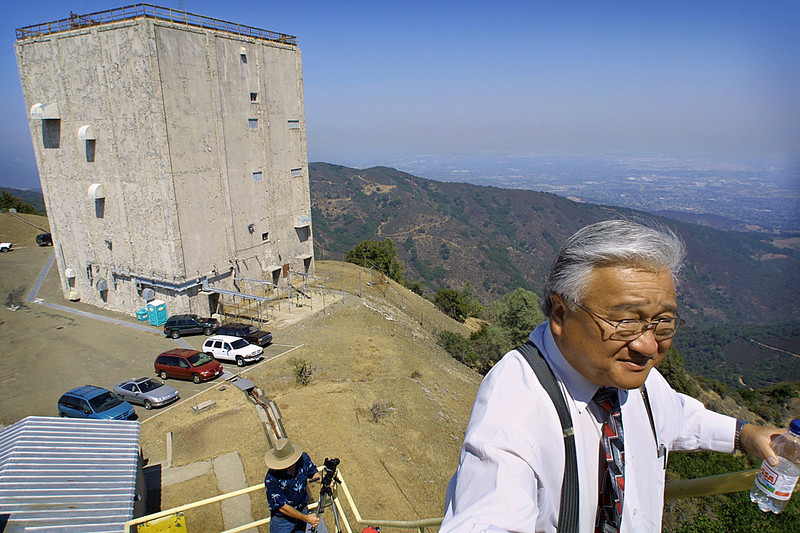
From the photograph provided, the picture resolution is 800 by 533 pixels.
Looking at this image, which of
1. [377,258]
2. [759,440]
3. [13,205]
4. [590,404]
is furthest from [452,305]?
[13,205]

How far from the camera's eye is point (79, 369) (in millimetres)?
19953

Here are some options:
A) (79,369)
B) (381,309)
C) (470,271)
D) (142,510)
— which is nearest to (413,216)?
(470,271)

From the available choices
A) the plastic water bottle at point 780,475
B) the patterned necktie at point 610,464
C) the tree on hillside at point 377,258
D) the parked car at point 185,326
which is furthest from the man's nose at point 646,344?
the tree on hillside at point 377,258

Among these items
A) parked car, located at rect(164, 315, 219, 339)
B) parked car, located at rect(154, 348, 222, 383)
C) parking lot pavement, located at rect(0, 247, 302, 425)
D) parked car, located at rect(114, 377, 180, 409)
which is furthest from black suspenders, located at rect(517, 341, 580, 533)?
parked car, located at rect(164, 315, 219, 339)

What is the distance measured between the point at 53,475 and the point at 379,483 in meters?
7.14

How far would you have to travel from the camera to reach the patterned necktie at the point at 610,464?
1968mm

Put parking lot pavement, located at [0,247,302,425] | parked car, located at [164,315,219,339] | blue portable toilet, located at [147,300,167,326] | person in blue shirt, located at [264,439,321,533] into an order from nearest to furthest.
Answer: person in blue shirt, located at [264,439,321,533] → parking lot pavement, located at [0,247,302,425] → parked car, located at [164,315,219,339] → blue portable toilet, located at [147,300,167,326]

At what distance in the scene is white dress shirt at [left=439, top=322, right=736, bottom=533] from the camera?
1533 mm

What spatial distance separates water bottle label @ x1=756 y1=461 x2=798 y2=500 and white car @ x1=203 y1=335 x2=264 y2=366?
19.4 meters

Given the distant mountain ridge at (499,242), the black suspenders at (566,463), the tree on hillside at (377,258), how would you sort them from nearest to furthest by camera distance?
1. the black suspenders at (566,463)
2. the tree on hillside at (377,258)
3. the distant mountain ridge at (499,242)

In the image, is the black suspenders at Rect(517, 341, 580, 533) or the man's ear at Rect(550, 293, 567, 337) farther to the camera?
the man's ear at Rect(550, 293, 567, 337)

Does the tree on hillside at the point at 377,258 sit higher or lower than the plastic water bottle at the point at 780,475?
lower

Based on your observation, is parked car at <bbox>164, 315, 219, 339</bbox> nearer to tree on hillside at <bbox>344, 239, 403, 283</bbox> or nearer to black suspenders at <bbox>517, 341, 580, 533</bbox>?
black suspenders at <bbox>517, 341, 580, 533</bbox>

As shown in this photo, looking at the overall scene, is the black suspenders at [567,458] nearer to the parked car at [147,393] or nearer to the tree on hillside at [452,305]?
the parked car at [147,393]
